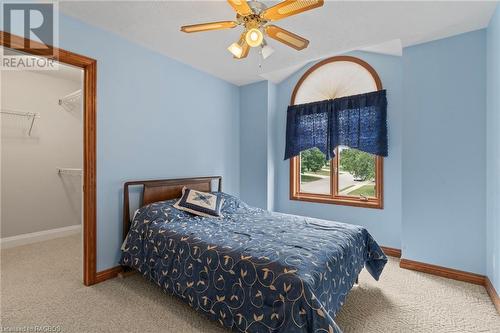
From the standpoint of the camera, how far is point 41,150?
12.4 feet

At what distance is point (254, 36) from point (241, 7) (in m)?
0.21

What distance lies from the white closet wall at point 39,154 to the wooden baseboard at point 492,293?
17.7ft

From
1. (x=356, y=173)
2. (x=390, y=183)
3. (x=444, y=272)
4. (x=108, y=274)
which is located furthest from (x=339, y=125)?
(x=108, y=274)

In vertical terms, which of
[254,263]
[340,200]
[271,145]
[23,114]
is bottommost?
[254,263]

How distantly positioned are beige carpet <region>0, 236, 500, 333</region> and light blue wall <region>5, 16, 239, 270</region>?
0.46 metres

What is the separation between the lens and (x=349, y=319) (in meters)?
1.88

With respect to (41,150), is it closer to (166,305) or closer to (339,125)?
(166,305)

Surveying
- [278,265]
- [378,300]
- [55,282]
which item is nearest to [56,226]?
[55,282]

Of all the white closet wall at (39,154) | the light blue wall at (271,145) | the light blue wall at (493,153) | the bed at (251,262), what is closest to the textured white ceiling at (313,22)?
the light blue wall at (493,153)

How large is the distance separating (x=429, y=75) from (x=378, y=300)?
242cm

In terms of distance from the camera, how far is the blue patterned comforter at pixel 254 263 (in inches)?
55.5

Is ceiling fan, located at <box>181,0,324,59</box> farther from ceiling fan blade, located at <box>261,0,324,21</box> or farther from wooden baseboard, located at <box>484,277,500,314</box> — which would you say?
wooden baseboard, located at <box>484,277,500,314</box>

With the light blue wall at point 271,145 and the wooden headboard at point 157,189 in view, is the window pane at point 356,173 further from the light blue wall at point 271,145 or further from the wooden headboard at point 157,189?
the wooden headboard at point 157,189

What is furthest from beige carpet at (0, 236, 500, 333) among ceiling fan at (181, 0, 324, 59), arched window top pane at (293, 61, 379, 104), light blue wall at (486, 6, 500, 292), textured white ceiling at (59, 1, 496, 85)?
textured white ceiling at (59, 1, 496, 85)
